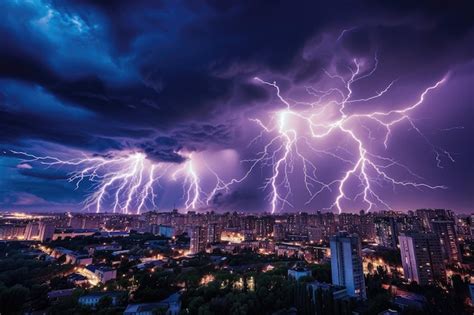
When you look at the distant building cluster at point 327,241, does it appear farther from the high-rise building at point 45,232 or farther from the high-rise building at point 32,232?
the high-rise building at point 45,232

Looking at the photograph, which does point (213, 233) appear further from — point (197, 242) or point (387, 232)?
point (387, 232)

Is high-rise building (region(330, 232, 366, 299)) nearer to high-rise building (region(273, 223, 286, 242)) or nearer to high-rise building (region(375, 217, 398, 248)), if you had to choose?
high-rise building (region(375, 217, 398, 248))

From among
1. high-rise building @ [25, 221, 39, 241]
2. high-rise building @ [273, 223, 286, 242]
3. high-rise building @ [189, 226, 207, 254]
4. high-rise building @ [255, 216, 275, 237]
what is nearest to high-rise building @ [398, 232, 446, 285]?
high-rise building @ [189, 226, 207, 254]

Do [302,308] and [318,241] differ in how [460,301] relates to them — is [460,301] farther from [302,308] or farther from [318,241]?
[318,241]

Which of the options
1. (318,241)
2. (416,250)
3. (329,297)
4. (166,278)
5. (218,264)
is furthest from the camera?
(318,241)

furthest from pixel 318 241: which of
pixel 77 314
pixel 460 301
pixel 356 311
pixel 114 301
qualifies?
pixel 77 314

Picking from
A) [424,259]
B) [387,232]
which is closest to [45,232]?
[424,259]
